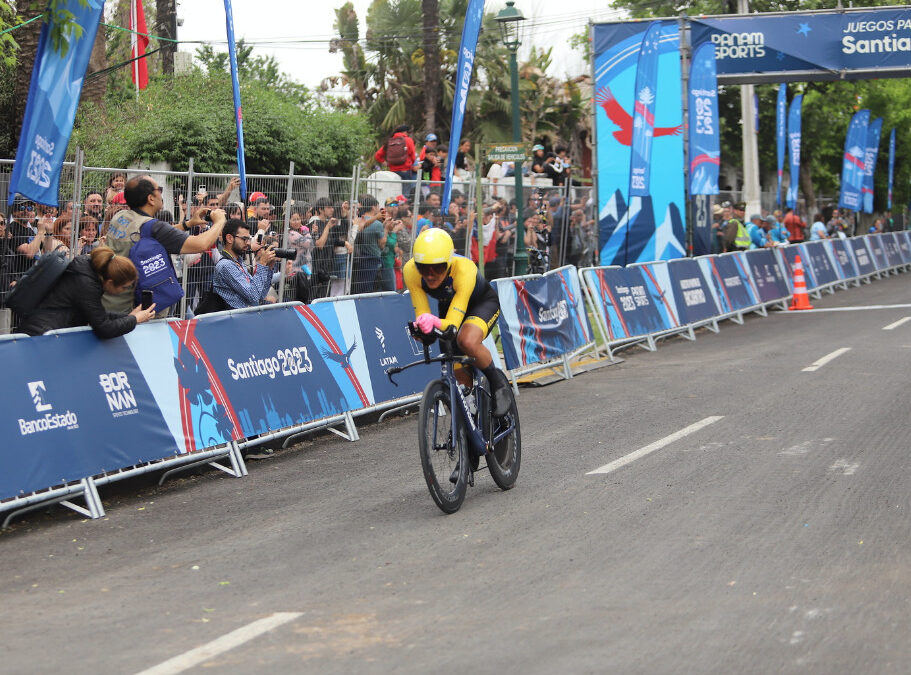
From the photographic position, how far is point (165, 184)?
13.5 meters

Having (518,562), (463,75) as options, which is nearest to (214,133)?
(463,75)

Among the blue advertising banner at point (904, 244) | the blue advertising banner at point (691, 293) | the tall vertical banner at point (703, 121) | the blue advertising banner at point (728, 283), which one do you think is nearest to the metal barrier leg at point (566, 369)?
the blue advertising banner at point (691, 293)

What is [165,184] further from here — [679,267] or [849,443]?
[679,267]

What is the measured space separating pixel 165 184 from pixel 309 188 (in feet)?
7.27

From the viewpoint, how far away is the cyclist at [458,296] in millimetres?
7824

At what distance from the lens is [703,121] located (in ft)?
80.6

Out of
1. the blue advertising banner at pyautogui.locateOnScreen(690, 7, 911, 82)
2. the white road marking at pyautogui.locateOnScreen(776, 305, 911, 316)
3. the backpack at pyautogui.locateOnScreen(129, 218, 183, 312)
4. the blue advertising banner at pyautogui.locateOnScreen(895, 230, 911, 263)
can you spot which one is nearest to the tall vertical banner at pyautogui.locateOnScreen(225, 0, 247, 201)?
the backpack at pyautogui.locateOnScreen(129, 218, 183, 312)

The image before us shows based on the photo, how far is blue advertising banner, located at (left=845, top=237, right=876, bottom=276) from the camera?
33.4 meters

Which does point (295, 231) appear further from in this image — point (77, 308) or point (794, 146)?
point (794, 146)

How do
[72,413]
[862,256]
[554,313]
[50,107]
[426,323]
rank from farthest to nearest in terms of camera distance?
[862,256] → [554,313] → [50,107] → [72,413] → [426,323]

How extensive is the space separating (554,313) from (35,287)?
25.5 feet

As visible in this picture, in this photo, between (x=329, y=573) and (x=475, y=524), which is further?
(x=475, y=524)

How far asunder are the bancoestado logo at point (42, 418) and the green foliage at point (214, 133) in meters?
13.8

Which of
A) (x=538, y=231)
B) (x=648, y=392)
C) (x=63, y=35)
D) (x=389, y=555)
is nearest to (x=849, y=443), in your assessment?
(x=648, y=392)
